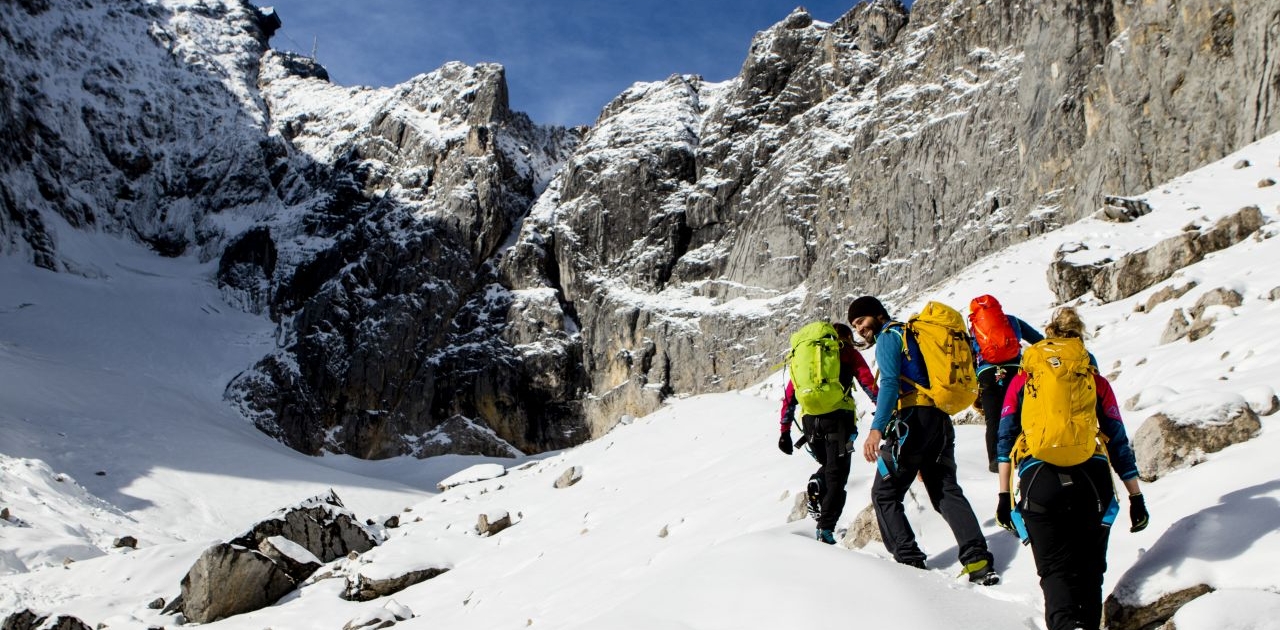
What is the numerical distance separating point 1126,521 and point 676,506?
18.9ft

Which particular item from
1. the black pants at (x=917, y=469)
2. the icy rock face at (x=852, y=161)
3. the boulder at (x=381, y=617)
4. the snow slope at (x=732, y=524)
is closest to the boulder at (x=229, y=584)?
the snow slope at (x=732, y=524)

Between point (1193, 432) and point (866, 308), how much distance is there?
229 cm

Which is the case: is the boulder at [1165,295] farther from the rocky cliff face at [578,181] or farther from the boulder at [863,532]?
the rocky cliff face at [578,181]

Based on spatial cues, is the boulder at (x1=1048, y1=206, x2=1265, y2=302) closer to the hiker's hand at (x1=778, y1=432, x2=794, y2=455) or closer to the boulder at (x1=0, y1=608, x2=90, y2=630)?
the hiker's hand at (x1=778, y1=432, x2=794, y2=455)

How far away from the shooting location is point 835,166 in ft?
166

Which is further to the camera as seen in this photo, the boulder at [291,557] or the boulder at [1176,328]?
the boulder at [291,557]

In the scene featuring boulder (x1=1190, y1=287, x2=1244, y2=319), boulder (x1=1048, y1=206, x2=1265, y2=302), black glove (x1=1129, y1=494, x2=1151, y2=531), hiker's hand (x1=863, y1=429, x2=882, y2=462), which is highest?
boulder (x1=1048, y1=206, x2=1265, y2=302)

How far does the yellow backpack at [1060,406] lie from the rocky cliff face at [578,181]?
2687 centimetres

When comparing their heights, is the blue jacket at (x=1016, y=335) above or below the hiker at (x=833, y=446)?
above

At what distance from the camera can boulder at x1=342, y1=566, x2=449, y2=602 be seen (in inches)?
436

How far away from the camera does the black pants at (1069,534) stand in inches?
165

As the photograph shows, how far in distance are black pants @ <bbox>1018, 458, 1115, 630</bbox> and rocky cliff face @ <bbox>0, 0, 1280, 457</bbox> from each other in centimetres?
2713

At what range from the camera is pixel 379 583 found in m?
11.1

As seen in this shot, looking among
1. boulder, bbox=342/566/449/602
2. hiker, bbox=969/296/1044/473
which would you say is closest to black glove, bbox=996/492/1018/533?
hiker, bbox=969/296/1044/473
